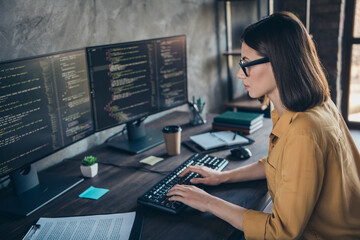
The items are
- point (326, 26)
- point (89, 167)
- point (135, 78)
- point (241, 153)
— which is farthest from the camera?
point (326, 26)

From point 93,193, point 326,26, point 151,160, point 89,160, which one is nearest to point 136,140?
point 151,160

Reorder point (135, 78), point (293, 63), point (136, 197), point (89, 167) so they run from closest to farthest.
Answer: point (293, 63)
point (136, 197)
point (89, 167)
point (135, 78)

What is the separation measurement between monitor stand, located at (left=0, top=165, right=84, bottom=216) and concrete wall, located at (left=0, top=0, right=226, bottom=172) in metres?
0.25

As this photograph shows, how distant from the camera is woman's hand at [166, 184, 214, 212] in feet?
4.02

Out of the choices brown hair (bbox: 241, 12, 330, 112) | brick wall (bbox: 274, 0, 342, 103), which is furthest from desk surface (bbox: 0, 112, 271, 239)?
brick wall (bbox: 274, 0, 342, 103)

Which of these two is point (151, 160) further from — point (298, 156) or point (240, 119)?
point (298, 156)

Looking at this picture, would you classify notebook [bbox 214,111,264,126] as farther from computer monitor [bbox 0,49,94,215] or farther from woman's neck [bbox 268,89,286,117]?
computer monitor [bbox 0,49,94,215]

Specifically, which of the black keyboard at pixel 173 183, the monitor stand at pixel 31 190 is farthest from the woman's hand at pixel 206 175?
the monitor stand at pixel 31 190

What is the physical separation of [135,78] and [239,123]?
639 millimetres

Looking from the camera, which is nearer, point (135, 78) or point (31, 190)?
point (31, 190)

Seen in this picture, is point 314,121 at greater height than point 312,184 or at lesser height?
greater

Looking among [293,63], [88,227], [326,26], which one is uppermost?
[326,26]

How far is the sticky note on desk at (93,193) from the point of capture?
1.41 meters

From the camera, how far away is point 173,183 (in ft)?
4.69
